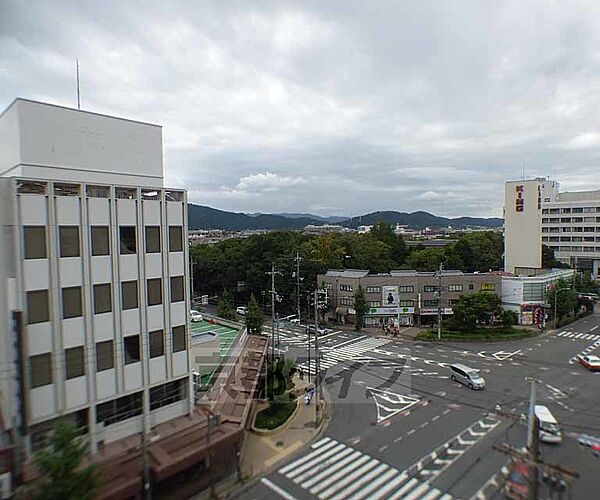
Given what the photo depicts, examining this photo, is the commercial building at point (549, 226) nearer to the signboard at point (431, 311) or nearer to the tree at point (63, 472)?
the signboard at point (431, 311)

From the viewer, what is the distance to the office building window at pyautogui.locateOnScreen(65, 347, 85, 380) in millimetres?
14681

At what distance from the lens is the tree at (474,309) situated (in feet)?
124

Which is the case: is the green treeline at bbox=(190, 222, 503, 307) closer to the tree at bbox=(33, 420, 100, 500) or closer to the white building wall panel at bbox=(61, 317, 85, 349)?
the white building wall panel at bbox=(61, 317, 85, 349)

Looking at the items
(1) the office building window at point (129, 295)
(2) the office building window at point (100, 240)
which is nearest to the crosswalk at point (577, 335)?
(1) the office building window at point (129, 295)

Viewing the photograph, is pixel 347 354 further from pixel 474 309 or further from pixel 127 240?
pixel 127 240

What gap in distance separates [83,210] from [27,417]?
7.06 m

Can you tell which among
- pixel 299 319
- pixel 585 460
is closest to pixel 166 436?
pixel 585 460

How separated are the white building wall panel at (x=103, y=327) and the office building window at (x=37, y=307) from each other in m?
1.65

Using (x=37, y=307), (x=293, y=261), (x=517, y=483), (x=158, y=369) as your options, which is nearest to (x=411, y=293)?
(x=293, y=261)

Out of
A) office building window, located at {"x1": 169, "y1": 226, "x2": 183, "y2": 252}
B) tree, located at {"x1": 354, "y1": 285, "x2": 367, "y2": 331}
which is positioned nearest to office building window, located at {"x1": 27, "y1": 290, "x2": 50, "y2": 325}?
office building window, located at {"x1": 169, "y1": 226, "x2": 183, "y2": 252}

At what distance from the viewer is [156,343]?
17.4 meters

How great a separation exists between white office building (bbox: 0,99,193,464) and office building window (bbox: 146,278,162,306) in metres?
0.04

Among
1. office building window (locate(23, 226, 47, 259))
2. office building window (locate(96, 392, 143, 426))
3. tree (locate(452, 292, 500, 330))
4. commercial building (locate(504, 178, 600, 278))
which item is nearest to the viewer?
office building window (locate(23, 226, 47, 259))

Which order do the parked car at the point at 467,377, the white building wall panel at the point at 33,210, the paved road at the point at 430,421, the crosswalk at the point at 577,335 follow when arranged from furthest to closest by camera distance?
the crosswalk at the point at 577,335 < the parked car at the point at 467,377 < the paved road at the point at 430,421 < the white building wall panel at the point at 33,210
